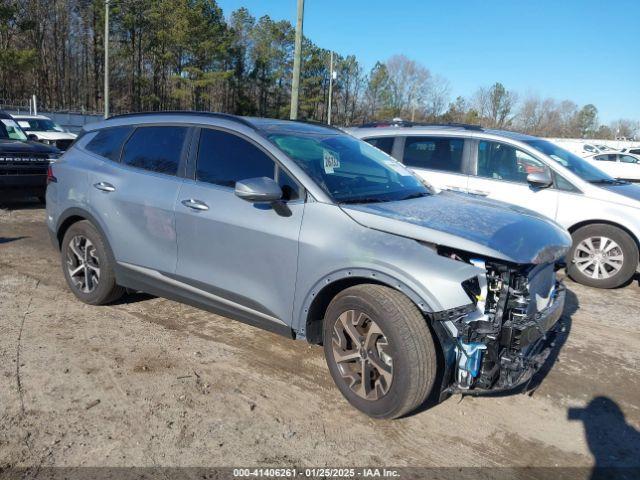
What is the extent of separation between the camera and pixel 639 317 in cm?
554

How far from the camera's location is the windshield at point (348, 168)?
3.69 meters

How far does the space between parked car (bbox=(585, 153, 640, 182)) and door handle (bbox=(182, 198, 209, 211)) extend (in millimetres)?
22385

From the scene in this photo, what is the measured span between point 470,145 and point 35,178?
287 inches

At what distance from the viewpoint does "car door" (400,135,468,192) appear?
24.1 ft

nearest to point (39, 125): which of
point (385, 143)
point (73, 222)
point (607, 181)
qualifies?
point (385, 143)

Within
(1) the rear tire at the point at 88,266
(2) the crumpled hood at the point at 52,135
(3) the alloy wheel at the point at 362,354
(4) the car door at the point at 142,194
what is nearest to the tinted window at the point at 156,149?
(4) the car door at the point at 142,194

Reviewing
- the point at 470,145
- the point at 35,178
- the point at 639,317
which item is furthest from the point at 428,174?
the point at 35,178

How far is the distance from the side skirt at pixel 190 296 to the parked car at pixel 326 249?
0.04 ft

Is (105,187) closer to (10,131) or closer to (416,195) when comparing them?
(416,195)

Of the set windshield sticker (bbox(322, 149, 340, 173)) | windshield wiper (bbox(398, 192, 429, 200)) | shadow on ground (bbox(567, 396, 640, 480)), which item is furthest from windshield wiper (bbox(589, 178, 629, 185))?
windshield sticker (bbox(322, 149, 340, 173))

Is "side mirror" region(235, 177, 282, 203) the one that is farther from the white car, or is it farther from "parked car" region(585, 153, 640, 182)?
"parked car" region(585, 153, 640, 182)

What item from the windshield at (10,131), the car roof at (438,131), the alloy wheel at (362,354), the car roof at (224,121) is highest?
the car roof at (438,131)

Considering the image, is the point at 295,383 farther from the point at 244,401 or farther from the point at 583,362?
the point at 583,362

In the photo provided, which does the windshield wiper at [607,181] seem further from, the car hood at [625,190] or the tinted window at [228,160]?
the tinted window at [228,160]
